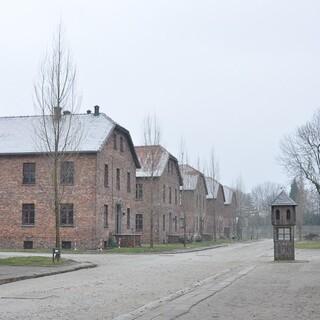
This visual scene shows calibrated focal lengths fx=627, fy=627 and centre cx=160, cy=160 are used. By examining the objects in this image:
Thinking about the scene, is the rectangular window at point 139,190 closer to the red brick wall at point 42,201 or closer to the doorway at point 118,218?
the doorway at point 118,218

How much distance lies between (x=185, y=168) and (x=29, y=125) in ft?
113

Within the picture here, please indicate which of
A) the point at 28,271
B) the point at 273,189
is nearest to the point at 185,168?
the point at 28,271

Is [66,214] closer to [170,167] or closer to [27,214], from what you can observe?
[27,214]

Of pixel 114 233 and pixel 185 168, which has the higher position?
pixel 185 168

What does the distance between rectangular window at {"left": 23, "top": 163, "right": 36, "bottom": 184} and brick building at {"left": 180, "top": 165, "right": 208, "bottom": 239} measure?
33.5 metres

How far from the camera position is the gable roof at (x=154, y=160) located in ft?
169

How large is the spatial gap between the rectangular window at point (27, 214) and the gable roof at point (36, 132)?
410cm

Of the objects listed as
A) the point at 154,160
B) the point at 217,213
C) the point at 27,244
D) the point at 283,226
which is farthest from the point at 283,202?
the point at 217,213

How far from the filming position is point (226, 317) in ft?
38.0

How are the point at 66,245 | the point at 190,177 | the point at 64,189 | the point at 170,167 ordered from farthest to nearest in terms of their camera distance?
1. the point at 190,177
2. the point at 170,167
3. the point at 66,245
4. the point at 64,189

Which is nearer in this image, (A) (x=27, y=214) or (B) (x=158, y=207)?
(A) (x=27, y=214)

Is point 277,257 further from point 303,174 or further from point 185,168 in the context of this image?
point 185,168

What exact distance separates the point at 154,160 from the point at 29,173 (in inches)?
392

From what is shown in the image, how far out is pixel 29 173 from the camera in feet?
159
